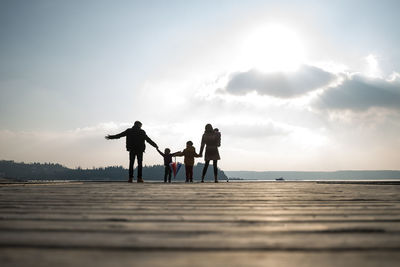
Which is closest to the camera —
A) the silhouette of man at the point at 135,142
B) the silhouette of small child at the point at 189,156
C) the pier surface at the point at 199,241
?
the pier surface at the point at 199,241

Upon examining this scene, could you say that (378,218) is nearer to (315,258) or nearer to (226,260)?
(315,258)

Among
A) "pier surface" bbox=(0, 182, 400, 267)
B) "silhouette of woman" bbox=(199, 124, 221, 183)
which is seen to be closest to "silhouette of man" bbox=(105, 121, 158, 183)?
"silhouette of woman" bbox=(199, 124, 221, 183)

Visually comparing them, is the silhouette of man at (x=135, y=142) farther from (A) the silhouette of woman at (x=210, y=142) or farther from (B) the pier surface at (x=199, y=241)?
(B) the pier surface at (x=199, y=241)

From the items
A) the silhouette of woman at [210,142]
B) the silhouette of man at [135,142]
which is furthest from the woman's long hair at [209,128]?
the silhouette of man at [135,142]

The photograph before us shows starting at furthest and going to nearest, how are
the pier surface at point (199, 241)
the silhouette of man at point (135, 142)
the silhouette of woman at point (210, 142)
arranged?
the silhouette of woman at point (210, 142)
the silhouette of man at point (135, 142)
the pier surface at point (199, 241)

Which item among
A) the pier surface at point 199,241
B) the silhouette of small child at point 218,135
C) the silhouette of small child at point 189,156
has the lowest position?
the pier surface at point 199,241

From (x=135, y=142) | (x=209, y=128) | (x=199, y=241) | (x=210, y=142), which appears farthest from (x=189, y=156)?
(x=199, y=241)

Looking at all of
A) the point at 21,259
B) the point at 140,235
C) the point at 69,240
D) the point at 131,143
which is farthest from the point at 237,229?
the point at 131,143

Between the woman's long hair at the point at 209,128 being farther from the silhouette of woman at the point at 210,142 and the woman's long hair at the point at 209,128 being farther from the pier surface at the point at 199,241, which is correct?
the pier surface at the point at 199,241

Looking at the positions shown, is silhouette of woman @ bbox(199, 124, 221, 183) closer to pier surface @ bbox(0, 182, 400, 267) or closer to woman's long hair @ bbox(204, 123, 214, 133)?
woman's long hair @ bbox(204, 123, 214, 133)

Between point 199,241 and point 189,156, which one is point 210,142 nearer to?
point 189,156

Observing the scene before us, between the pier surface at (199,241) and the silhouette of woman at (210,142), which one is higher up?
the silhouette of woman at (210,142)

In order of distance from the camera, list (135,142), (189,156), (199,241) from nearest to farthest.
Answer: (199,241) → (135,142) → (189,156)

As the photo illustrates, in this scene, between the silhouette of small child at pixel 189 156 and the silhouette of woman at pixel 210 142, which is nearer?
the silhouette of woman at pixel 210 142
